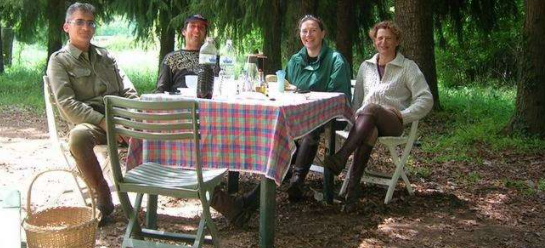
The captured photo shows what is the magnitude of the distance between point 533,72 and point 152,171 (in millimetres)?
5284

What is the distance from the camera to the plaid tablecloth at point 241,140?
3684 millimetres

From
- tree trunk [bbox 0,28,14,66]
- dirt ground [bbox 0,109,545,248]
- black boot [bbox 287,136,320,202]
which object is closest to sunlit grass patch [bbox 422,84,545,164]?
dirt ground [bbox 0,109,545,248]

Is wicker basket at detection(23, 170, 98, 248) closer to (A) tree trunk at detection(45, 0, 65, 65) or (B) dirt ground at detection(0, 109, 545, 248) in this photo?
(B) dirt ground at detection(0, 109, 545, 248)

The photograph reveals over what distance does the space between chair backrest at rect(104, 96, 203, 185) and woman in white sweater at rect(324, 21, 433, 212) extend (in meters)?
1.55

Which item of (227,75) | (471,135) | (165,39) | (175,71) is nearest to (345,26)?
(471,135)


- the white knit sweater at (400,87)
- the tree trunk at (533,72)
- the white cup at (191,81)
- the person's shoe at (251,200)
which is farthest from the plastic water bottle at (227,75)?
the tree trunk at (533,72)

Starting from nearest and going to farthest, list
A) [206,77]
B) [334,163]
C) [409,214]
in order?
1. [206,77]
2. [334,163]
3. [409,214]

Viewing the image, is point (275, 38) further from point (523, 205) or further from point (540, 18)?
point (523, 205)

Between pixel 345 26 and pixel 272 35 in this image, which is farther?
pixel 345 26

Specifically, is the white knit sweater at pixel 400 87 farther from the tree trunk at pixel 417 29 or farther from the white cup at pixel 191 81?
the tree trunk at pixel 417 29

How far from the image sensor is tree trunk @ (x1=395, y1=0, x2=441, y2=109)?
28.7 feet

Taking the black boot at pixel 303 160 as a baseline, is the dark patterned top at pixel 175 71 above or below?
above

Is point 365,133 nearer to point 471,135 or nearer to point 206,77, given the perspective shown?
point 206,77

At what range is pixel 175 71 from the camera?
505 centimetres
